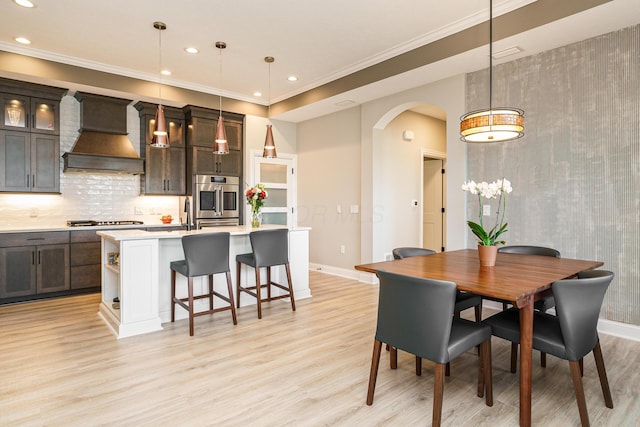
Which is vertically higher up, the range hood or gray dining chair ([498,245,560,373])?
the range hood

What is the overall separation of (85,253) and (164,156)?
70.5 inches

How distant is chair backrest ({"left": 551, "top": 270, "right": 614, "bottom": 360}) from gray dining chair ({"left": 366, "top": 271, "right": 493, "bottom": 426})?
1.32 feet

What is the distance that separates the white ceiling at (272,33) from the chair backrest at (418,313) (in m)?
2.68

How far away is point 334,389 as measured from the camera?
8.01ft

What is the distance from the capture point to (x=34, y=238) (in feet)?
14.8

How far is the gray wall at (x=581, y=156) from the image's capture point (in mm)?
3293

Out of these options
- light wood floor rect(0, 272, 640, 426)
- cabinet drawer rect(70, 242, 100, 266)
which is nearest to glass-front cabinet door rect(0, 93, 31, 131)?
cabinet drawer rect(70, 242, 100, 266)

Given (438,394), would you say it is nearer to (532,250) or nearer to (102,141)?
(532,250)

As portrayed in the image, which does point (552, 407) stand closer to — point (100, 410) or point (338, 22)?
point (100, 410)

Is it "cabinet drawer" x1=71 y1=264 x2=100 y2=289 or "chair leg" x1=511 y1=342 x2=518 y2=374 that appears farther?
"cabinet drawer" x1=71 y1=264 x2=100 y2=289

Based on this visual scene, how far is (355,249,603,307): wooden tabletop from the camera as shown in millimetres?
1917

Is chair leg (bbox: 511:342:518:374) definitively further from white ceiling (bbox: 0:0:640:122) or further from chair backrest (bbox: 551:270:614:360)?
white ceiling (bbox: 0:0:640:122)

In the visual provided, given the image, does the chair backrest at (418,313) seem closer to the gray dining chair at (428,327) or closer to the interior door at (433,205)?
the gray dining chair at (428,327)

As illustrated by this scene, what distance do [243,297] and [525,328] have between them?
314 cm
